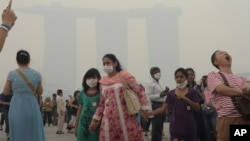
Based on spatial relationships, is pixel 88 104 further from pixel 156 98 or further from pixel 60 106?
pixel 60 106

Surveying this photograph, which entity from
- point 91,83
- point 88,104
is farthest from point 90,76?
point 88,104

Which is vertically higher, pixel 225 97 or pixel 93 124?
pixel 225 97

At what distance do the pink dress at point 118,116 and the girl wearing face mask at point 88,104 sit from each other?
2.16ft

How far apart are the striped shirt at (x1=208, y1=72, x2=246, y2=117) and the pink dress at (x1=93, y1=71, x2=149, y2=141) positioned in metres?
1.06

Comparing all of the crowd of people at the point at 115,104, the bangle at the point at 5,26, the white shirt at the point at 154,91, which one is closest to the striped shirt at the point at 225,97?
the crowd of people at the point at 115,104

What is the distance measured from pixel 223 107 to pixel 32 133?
8.88ft

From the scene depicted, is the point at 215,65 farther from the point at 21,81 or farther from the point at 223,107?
the point at 21,81

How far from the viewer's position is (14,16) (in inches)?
129

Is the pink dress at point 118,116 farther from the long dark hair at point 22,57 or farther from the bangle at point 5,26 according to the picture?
the bangle at point 5,26

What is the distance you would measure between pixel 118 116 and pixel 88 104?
942 millimetres

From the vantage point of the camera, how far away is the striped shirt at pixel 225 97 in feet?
15.8

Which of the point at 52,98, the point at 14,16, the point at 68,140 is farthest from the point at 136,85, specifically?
the point at 52,98

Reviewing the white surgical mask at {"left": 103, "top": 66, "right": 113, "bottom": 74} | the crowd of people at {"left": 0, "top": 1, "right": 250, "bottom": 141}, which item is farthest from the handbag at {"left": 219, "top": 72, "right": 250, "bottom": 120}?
the white surgical mask at {"left": 103, "top": 66, "right": 113, "bottom": 74}

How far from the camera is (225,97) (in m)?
4.89
